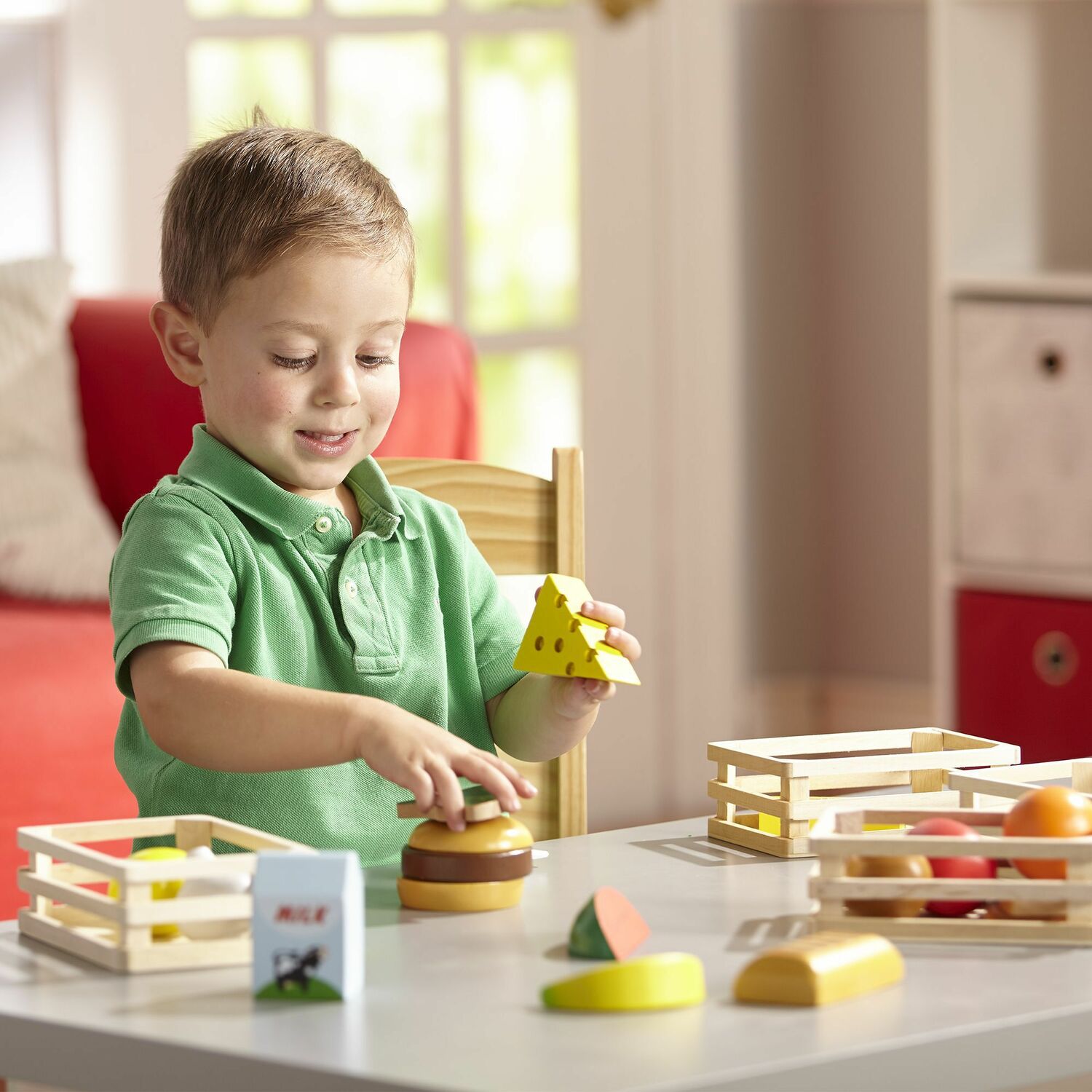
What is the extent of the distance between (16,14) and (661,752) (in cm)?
163

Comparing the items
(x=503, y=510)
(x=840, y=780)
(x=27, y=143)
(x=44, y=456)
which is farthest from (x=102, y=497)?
(x=840, y=780)

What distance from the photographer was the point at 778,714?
11.7 ft

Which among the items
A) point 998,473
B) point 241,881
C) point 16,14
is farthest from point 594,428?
point 241,881

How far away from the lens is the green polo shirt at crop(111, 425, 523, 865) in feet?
3.55

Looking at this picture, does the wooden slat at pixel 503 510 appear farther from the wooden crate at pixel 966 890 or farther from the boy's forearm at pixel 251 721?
the wooden crate at pixel 966 890

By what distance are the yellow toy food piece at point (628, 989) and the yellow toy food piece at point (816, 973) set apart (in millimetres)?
26

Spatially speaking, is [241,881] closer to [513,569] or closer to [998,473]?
[513,569]

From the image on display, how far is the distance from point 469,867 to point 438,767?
5 centimetres

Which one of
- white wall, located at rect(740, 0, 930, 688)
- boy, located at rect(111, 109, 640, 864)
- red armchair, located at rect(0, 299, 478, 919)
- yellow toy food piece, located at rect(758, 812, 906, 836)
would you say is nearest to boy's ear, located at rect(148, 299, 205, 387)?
boy, located at rect(111, 109, 640, 864)

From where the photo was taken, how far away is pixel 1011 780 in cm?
102

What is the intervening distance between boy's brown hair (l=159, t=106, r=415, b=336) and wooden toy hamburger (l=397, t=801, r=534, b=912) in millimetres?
364

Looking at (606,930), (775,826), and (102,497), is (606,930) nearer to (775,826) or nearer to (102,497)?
(775,826)

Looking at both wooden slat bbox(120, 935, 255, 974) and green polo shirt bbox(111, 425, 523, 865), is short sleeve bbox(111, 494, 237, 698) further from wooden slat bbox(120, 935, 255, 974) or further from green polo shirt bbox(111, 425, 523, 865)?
wooden slat bbox(120, 935, 255, 974)

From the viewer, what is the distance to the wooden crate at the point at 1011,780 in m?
0.98
